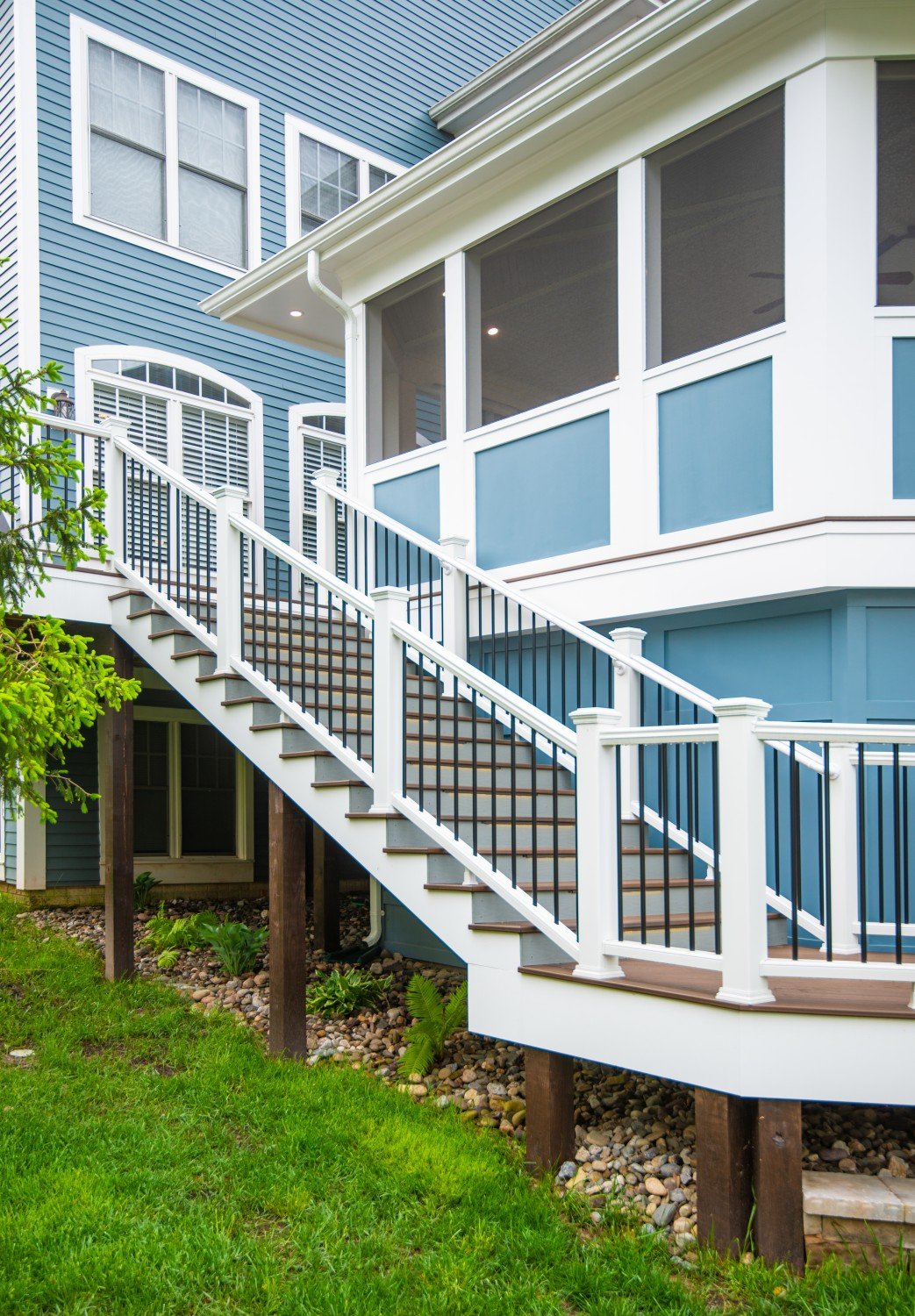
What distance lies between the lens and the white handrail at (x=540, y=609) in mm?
5598

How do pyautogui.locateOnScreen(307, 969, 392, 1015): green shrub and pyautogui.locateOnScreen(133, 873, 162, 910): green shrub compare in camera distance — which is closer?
pyautogui.locateOnScreen(307, 969, 392, 1015): green shrub

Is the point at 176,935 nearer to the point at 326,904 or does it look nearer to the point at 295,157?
the point at 326,904

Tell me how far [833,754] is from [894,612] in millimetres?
742

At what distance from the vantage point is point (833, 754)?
17.1 feet

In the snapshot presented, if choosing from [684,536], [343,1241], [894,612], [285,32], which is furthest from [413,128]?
[343,1241]

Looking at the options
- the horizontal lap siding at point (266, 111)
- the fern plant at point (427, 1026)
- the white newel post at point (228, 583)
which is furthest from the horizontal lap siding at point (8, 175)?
the fern plant at point (427, 1026)

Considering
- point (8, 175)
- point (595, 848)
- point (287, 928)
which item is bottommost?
point (287, 928)

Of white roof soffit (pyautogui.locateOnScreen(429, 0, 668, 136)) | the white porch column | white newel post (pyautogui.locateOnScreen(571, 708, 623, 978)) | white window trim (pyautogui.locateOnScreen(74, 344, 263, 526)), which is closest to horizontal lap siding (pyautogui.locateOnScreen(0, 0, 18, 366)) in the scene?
white window trim (pyautogui.locateOnScreen(74, 344, 263, 526))

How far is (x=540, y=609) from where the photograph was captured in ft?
20.4

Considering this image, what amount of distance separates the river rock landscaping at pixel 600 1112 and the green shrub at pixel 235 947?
106mm

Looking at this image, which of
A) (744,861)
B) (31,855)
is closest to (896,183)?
(744,861)

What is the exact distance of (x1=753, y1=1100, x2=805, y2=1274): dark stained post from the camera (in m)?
3.68

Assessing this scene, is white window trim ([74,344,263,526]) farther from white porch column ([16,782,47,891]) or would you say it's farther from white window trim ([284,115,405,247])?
white porch column ([16,782,47,891])

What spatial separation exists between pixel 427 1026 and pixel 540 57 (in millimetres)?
9770
